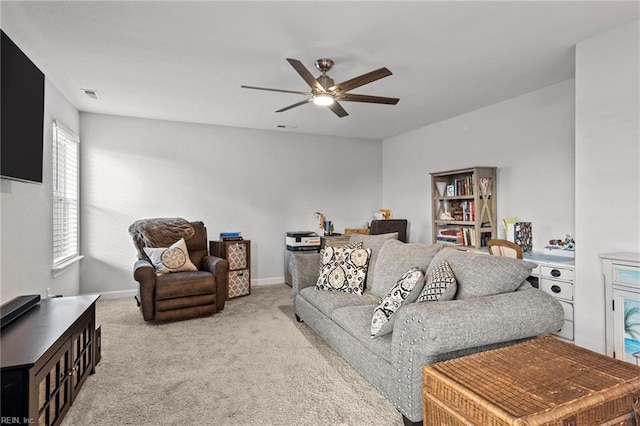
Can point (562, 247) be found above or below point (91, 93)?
Result: below

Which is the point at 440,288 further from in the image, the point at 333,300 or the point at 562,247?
the point at 562,247

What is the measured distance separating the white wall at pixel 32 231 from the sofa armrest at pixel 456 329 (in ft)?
8.87

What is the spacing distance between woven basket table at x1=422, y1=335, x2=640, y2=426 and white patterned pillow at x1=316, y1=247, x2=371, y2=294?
1609 millimetres

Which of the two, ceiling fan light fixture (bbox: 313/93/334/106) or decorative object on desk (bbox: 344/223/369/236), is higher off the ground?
ceiling fan light fixture (bbox: 313/93/334/106)

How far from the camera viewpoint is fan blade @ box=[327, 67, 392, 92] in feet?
8.02

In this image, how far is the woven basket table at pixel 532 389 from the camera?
4.11 ft

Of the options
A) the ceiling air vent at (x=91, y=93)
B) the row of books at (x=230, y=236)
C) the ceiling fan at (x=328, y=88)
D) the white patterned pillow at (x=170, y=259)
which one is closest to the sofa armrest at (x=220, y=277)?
the white patterned pillow at (x=170, y=259)

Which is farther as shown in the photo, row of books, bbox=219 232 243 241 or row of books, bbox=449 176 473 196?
row of books, bbox=219 232 243 241

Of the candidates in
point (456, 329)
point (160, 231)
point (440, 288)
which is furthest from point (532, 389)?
point (160, 231)

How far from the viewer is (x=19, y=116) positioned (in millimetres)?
2307

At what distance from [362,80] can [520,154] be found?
2474mm

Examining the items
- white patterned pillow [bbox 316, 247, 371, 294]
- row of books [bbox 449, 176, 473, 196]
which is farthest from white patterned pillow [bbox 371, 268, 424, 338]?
row of books [bbox 449, 176, 473, 196]

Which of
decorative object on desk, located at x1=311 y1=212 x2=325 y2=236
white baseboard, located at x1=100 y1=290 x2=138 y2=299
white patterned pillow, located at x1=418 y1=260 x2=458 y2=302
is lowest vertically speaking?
white baseboard, located at x1=100 y1=290 x2=138 y2=299

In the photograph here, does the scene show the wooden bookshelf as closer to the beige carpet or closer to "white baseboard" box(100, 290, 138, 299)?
the beige carpet
